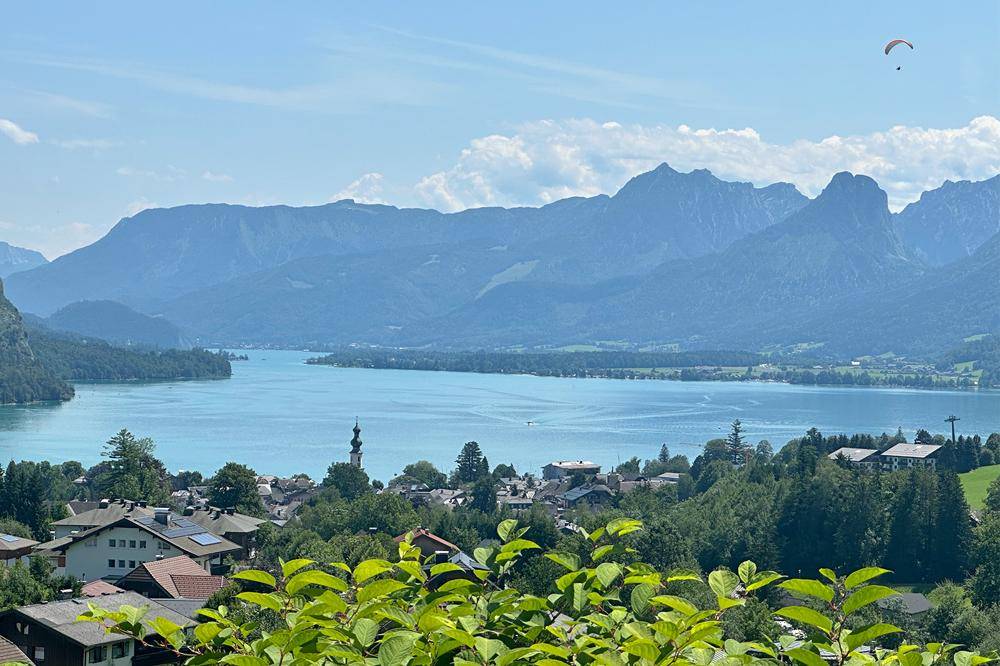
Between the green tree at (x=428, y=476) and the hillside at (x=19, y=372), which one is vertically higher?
the hillside at (x=19, y=372)

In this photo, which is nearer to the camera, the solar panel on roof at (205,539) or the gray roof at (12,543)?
the gray roof at (12,543)

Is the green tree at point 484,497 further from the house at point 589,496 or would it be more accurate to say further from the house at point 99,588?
the house at point 99,588

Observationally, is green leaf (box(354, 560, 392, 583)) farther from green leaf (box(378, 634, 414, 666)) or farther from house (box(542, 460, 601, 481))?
house (box(542, 460, 601, 481))

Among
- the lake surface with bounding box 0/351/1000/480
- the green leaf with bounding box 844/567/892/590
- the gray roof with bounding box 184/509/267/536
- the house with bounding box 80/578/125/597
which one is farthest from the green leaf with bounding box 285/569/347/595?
the lake surface with bounding box 0/351/1000/480

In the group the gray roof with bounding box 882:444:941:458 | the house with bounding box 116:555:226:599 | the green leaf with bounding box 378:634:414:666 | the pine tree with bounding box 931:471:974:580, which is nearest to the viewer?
the green leaf with bounding box 378:634:414:666

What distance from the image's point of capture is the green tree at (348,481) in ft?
168

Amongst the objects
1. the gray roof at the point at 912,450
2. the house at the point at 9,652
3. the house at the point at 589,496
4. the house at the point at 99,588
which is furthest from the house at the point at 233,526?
the gray roof at the point at 912,450

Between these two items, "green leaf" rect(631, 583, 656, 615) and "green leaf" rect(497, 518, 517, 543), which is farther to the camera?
"green leaf" rect(497, 518, 517, 543)

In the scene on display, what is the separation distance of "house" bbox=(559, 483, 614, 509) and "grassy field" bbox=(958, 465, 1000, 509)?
14341 millimetres

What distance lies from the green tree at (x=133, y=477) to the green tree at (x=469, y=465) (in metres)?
13.3

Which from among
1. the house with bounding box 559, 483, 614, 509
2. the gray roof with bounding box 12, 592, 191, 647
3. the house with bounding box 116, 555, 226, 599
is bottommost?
the house with bounding box 559, 483, 614, 509

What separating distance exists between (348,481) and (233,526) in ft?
46.8

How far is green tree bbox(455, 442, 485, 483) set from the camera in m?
60.5

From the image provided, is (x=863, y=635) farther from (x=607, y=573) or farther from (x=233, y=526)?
(x=233, y=526)
